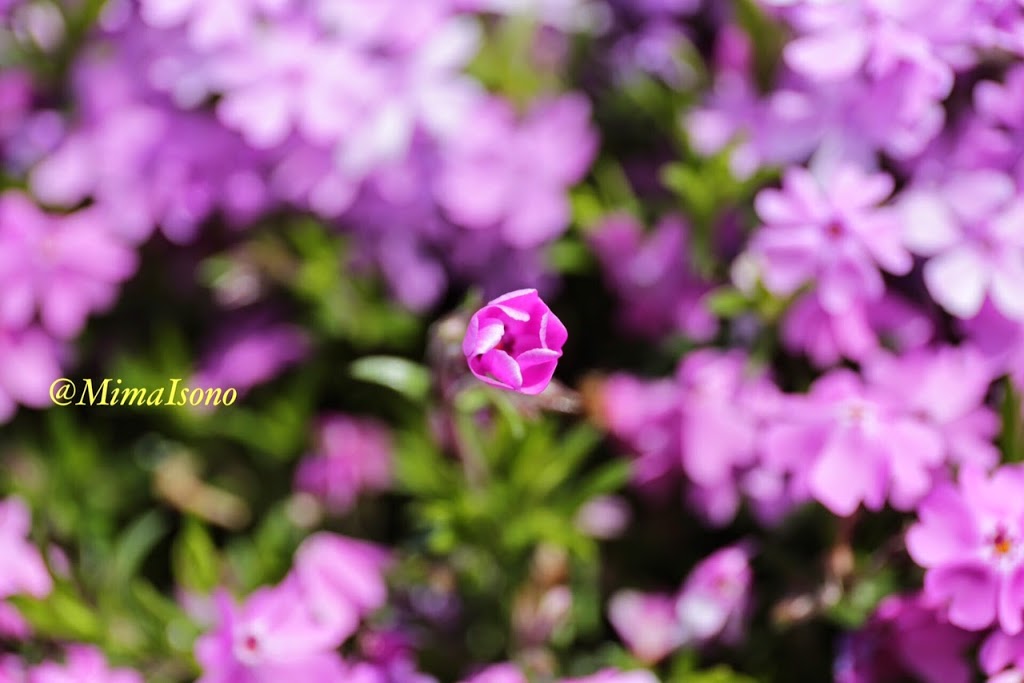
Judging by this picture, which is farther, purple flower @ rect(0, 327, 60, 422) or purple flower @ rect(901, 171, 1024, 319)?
purple flower @ rect(0, 327, 60, 422)

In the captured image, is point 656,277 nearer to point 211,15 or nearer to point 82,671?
point 211,15

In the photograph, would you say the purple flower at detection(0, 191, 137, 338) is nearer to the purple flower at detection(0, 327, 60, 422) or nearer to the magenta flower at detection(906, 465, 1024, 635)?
the purple flower at detection(0, 327, 60, 422)

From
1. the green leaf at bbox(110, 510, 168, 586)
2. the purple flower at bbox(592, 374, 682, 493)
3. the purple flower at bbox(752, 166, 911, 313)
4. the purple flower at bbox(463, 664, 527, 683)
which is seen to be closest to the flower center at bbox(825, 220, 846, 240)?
the purple flower at bbox(752, 166, 911, 313)

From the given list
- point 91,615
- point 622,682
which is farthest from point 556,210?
point 91,615

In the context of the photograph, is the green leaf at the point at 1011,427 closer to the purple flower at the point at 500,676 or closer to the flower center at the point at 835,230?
the flower center at the point at 835,230

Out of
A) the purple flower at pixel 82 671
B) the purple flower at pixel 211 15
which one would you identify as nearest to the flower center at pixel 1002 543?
the purple flower at pixel 82 671

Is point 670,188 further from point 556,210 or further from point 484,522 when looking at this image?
point 484,522

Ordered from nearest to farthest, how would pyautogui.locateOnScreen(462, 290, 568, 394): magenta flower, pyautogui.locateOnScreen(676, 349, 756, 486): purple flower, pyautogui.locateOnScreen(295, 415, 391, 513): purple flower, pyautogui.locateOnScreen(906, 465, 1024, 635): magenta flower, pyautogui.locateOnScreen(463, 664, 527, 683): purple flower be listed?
1. pyautogui.locateOnScreen(462, 290, 568, 394): magenta flower
2. pyautogui.locateOnScreen(906, 465, 1024, 635): magenta flower
3. pyautogui.locateOnScreen(463, 664, 527, 683): purple flower
4. pyautogui.locateOnScreen(676, 349, 756, 486): purple flower
5. pyautogui.locateOnScreen(295, 415, 391, 513): purple flower
